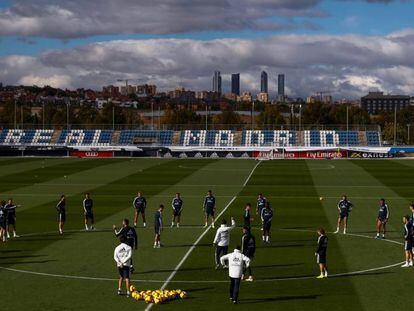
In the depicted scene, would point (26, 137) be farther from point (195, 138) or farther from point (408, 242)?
point (408, 242)

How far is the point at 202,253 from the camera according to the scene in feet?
100

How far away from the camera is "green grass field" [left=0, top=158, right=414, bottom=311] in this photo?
2295cm

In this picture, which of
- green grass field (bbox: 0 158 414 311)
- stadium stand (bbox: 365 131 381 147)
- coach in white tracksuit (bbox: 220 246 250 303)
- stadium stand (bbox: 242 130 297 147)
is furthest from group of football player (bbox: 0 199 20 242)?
stadium stand (bbox: 365 131 381 147)

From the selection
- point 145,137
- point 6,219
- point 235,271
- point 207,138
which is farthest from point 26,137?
point 235,271

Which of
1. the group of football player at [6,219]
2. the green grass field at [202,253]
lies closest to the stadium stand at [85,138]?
the green grass field at [202,253]

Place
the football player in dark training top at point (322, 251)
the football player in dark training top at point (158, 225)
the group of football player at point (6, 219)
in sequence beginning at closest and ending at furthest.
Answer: the football player in dark training top at point (322, 251), the football player in dark training top at point (158, 225), the group of football player at point (6, 219)

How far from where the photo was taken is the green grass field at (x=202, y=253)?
23.0 metres

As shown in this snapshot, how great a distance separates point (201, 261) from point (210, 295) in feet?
18.1

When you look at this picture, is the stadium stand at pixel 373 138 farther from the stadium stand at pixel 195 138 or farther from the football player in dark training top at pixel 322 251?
the football player in dark training top at pixel 322 251

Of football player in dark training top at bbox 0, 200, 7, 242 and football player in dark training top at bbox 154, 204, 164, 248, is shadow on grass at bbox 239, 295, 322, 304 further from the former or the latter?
football player in dark training top at bbox 0, 200, 7, 242

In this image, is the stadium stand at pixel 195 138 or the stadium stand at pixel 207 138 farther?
the stadium stand at pixel 207 138

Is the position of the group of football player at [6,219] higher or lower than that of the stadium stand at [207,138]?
lower

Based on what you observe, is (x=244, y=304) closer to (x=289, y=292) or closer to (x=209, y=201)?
(x=289, y=292)

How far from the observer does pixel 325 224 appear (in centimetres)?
4006
